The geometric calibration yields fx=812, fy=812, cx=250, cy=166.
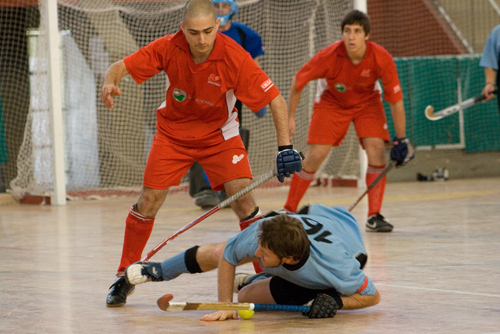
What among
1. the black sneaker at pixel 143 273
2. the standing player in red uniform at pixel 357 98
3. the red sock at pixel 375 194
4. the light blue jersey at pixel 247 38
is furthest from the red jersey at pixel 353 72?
the black sneaker at pixel 143 273

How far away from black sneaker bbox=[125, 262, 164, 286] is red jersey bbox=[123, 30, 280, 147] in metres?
0.83

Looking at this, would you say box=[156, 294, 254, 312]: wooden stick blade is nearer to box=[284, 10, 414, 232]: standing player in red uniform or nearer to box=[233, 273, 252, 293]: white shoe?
box=[233, 273, 252, 293]: white shoe

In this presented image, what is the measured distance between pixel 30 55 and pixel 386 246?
6501 millimetres

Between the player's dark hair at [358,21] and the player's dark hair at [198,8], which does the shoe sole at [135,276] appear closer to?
the player's dark hair at [198,8]

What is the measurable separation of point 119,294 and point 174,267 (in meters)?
0.38

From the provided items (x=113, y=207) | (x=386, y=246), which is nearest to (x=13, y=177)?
(x=113, y=207)

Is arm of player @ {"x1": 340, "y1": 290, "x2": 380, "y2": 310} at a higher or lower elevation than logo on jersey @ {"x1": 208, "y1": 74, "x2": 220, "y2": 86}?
lower

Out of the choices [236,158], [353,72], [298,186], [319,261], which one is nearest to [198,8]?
[236,158]

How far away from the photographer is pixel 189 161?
4355 mm

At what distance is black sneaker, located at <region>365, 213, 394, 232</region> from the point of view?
6367 mm

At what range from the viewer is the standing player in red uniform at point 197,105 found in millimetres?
4082

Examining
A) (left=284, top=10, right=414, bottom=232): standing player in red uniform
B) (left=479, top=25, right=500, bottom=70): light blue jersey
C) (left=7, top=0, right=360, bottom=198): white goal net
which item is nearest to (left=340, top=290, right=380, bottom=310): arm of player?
(left=284, top=10, right=414, bottom=232): standing player in red uniform

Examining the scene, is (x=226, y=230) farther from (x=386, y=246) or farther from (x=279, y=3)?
(x=279, y=3)

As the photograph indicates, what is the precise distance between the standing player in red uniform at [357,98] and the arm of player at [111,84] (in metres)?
2.18
